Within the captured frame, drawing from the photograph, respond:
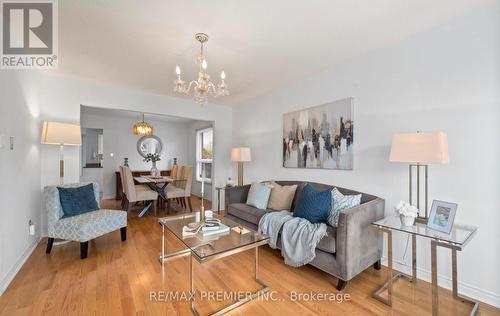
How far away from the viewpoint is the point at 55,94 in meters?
3.13

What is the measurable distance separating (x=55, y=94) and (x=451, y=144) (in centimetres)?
488

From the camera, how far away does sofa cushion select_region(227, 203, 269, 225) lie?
2.80 m

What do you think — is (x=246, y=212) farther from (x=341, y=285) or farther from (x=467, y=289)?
(x=467, y=289)

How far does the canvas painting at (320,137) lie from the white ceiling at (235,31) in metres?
0.61

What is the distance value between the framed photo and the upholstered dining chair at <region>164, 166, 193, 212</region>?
4.02 meters

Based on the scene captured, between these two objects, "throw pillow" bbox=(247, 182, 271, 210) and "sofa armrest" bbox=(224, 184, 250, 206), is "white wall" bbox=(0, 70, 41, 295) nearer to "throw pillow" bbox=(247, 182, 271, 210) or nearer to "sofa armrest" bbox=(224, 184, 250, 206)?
"sofa armrest" bbox=(224, 184, 250, 206)

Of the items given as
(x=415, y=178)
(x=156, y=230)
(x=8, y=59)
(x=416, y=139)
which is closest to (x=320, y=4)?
(x=416, y=139)

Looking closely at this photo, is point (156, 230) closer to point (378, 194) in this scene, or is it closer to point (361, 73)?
point (378, 194)

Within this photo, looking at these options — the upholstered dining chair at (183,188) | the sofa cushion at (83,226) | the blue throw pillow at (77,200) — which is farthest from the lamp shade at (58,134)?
the upholstered dining chair at (183,188)

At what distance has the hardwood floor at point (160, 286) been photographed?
64.8 inches

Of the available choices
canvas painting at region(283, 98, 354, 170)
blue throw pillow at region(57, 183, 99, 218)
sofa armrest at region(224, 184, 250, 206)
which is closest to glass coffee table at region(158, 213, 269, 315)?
sofa armrest at region(224, 184, 250, 206)

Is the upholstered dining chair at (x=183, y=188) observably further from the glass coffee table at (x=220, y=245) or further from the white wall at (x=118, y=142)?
the glass coffee table at (x=220, y=245)

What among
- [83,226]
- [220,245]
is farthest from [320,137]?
[83,226]

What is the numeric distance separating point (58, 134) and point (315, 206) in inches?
130
